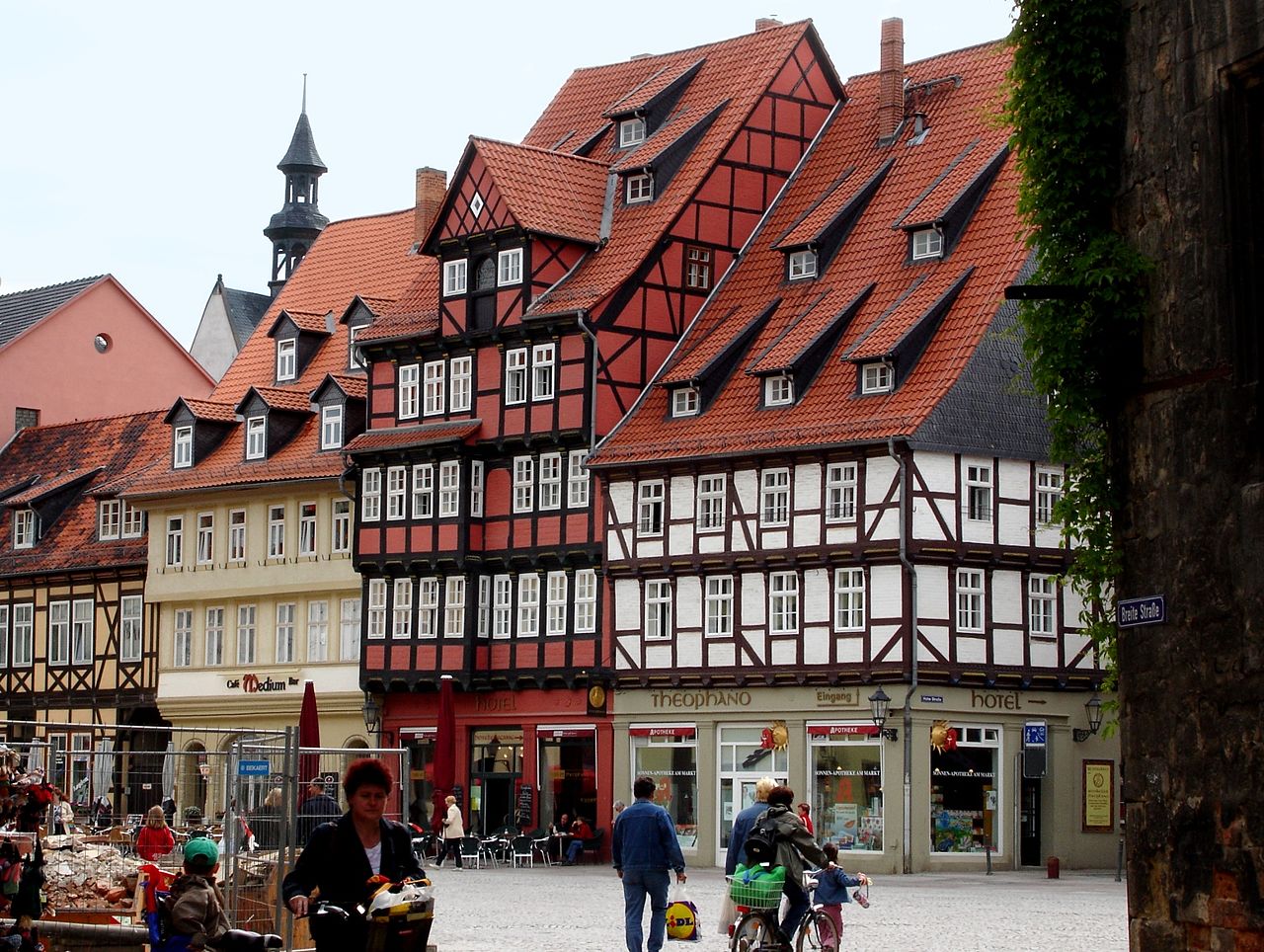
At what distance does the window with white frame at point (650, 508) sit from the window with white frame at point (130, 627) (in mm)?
16353

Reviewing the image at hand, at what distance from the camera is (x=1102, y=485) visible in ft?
56.9

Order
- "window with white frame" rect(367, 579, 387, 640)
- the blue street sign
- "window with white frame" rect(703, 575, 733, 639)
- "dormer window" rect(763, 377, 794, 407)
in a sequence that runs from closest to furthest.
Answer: the blue street sign → "dormer window" rect(763, 377, 794, 407) → "window with white frame" rect(703, 575, 733, 639) → "window with white frame" rect(367, 579, 387, 640)

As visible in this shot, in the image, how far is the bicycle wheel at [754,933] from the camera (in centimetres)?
1864

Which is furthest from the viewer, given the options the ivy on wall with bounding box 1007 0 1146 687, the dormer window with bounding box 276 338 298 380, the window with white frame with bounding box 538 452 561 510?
the dormer window with bounding box 276 338 298 380

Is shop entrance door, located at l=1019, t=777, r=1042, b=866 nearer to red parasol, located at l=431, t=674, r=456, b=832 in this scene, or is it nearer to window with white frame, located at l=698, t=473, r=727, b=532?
→ window with white frame, located at l=698, t=473, r=727, b=532

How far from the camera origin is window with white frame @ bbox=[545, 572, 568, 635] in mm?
46469

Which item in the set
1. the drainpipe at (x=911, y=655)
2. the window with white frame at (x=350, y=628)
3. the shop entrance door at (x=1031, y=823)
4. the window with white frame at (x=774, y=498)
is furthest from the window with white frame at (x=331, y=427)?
the shop entrance door at (x=1031, y=823)

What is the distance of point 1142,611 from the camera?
53.9 feet

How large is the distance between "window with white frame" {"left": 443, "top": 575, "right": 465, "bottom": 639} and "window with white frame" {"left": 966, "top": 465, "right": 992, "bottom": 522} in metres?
11.4

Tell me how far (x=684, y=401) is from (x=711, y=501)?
2434 millimetres

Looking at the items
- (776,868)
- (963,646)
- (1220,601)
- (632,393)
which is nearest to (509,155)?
(632,393)

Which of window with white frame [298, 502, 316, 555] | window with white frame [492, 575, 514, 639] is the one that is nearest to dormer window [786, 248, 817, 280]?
window with white frame [492, 575, 514, 639]

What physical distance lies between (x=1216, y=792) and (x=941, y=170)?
30947 mm

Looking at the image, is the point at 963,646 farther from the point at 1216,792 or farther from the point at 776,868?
the point at 1216,792
